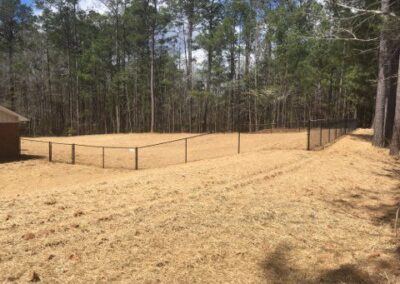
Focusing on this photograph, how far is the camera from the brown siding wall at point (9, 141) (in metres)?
19.0

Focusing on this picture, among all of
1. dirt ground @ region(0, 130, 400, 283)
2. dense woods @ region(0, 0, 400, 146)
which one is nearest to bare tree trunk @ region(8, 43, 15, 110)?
dense woods @ region(0, 0, 400, 146)

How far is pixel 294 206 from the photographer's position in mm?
7145

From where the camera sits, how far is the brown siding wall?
18953mm

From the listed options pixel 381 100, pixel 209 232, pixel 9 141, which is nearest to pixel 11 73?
pixel 9 141

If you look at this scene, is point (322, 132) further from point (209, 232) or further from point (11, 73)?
point (11, 73)

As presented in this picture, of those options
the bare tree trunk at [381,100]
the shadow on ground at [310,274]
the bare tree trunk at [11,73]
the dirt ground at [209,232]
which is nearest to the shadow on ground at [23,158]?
the dirt ground at [209,232]

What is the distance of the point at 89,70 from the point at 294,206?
144ft

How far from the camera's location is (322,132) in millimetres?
17297

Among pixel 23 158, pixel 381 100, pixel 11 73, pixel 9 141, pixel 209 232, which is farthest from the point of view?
pixel 11 73

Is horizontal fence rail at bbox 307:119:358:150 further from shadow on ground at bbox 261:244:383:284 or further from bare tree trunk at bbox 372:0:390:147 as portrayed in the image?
shadow on ground at bbox 261:244:383:284

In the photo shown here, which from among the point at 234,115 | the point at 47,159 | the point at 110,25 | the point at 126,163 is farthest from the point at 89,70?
the point at 126,163

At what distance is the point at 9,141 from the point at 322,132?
53.0ft

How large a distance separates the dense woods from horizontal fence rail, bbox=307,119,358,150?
8867 mm

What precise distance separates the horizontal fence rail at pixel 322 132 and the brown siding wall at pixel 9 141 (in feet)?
49.6
